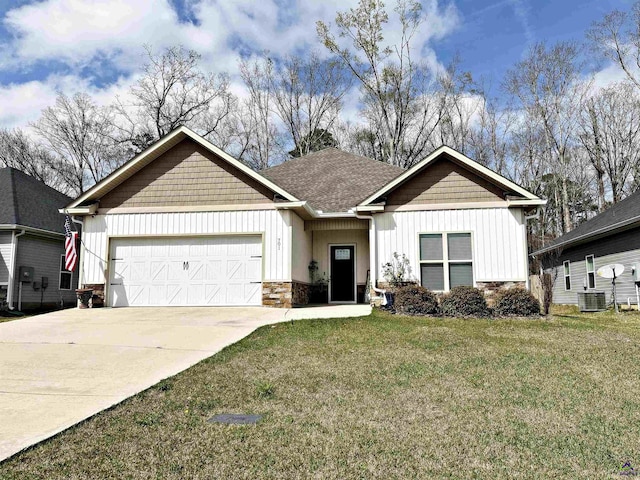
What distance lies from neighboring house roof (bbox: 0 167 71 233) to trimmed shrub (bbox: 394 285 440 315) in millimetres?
13165

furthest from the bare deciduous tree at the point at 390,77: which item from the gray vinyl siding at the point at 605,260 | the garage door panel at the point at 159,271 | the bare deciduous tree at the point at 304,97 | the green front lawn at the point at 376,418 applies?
the green front lawn at the point at 376,418

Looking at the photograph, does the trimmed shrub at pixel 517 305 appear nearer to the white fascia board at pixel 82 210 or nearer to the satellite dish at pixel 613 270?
the satellite dish at pixel 613 270

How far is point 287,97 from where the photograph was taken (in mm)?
31625

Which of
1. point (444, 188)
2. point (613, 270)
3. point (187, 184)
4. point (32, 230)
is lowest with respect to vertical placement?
point (613, 270)

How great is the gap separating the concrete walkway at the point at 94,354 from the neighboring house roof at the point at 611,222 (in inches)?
392

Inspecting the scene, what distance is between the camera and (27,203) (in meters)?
18.3

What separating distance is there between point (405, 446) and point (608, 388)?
317cm

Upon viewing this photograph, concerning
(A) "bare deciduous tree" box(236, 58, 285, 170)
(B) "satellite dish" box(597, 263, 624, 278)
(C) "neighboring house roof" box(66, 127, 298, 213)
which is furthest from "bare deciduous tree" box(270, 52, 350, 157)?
(B) "satellite dish" box(597, 263, 624, 278)

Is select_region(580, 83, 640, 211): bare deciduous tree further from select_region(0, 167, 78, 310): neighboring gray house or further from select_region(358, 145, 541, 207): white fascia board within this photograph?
select_region(0, 167, 78, 310): neighboring gray house

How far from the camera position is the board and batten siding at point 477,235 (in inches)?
520

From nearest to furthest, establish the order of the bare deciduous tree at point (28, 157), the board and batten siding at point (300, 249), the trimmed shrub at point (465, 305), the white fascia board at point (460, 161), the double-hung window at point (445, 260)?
the trimmed shrub at point (465, 305) → the white fascia board at point (460, 161) → the double-hung window at point (445, 260) → the board and batten siding at point (300, 249) → the bare deciduous tree at point (28, 157)

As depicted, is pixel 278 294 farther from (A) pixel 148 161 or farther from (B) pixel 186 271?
(A) pixel 148 161

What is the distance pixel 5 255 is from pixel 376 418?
644 inches

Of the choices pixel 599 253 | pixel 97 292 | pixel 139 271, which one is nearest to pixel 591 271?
pixel 599 253
